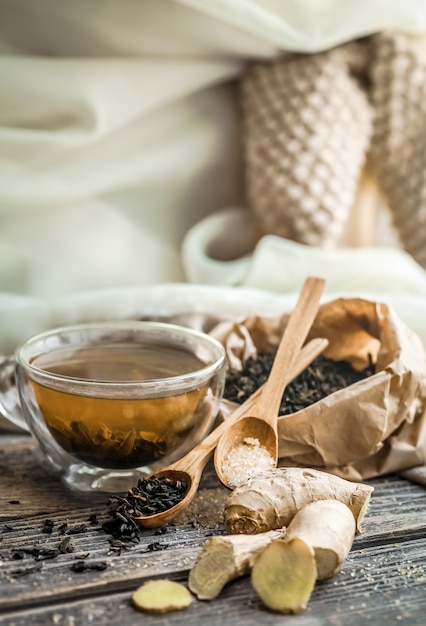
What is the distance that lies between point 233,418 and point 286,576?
0.70 ft

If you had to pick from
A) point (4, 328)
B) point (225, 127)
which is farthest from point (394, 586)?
point (225, 127)

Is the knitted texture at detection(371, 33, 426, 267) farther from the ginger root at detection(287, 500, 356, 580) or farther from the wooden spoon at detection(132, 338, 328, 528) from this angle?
the ginger root at detection(287, 500, 356, 580)

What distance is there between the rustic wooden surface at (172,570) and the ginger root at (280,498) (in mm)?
29

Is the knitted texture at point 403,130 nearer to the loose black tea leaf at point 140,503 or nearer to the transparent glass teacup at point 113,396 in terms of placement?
the transparent glass teacup at point 113,396

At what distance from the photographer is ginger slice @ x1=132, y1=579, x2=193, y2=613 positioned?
0.47m

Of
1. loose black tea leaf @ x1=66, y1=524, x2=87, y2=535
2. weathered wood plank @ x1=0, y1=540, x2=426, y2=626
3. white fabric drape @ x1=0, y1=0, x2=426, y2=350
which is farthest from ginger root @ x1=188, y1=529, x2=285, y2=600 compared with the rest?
white fabric drape @ x1=0, y1=0, x2=426, y2=350

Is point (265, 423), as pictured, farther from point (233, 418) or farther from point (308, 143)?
point (308, 143)

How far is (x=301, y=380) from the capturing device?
755 mm

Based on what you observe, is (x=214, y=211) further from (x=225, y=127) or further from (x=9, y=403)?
(x=9, y=403)

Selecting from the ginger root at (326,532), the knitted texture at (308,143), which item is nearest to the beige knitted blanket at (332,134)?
the knitted texture at (308,143)

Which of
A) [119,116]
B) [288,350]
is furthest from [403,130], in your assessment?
[288,350]

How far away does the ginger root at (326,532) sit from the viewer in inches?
19.4

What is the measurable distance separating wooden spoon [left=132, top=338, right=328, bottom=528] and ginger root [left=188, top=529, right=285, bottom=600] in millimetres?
73

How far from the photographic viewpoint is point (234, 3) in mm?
995
